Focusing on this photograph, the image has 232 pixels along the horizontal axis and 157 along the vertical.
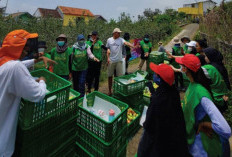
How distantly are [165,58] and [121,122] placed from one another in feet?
16.5

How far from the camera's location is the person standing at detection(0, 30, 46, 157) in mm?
1498

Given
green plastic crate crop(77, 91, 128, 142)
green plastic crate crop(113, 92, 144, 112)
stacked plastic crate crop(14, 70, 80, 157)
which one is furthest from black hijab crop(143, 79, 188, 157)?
green plastic crate crop(113, 92, 144, 112)

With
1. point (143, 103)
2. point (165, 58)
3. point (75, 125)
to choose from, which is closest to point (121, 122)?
point (75, 125)

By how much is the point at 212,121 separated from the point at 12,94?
1.96m

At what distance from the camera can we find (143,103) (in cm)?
425

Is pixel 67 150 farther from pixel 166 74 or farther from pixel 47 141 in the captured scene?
pixel 166 74

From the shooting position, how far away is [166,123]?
191 centimetres

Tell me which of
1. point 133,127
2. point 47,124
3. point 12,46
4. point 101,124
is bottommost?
point 133,127

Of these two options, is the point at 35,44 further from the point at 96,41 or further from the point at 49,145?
the point at 96,41

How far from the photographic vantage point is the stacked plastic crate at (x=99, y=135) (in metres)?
2.08

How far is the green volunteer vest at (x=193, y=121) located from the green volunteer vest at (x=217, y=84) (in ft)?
2.72

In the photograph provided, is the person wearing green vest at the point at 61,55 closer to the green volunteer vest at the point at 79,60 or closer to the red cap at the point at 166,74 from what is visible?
the green volunteer vest at the point at 79,60

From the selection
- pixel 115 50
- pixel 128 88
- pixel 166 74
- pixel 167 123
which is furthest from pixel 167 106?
pixel 115 50

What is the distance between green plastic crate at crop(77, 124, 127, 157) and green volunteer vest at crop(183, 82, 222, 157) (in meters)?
0.90
